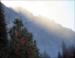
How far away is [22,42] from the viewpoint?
2.87 m

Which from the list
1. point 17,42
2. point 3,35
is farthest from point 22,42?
point 3,35

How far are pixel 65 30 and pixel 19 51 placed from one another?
0.54 meters

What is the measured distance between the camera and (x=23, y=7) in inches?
114

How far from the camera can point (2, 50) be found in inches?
110

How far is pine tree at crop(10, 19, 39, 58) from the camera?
2.84m

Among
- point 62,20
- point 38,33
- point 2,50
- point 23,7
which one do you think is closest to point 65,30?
point 62,20

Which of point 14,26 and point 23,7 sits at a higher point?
point 23,7

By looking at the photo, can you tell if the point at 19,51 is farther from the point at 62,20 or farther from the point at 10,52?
the point at 62,20

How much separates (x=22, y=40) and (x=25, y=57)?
18cm

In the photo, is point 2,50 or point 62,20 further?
point 62,20

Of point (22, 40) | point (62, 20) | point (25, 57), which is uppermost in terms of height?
point (62, 20)

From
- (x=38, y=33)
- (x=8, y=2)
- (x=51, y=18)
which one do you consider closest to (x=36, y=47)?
(x=38, y=33)

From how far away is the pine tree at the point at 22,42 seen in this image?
9.33ft

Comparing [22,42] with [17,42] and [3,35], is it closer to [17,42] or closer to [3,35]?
[17,42]
